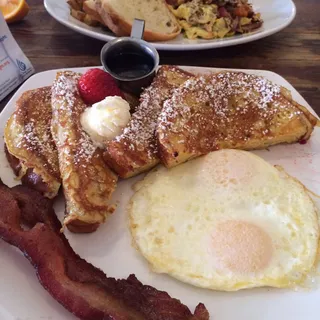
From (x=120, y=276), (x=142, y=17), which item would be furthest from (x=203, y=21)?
(x=120, y=276)

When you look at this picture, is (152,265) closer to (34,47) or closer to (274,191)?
(274,191)

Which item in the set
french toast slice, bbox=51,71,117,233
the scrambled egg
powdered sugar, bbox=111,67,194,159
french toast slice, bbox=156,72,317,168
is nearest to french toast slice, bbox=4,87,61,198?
french toast slice, bbox=51,71,117,233

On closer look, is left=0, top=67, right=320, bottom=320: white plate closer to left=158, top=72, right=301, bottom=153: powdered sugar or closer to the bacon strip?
the bacon strip

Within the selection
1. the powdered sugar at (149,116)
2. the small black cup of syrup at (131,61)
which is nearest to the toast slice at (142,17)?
the small black cup of syrup at (131,61)

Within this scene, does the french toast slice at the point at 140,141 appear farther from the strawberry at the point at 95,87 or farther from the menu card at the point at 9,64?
the menu card at the point at 9,64

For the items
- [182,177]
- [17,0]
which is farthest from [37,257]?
[17,0]
